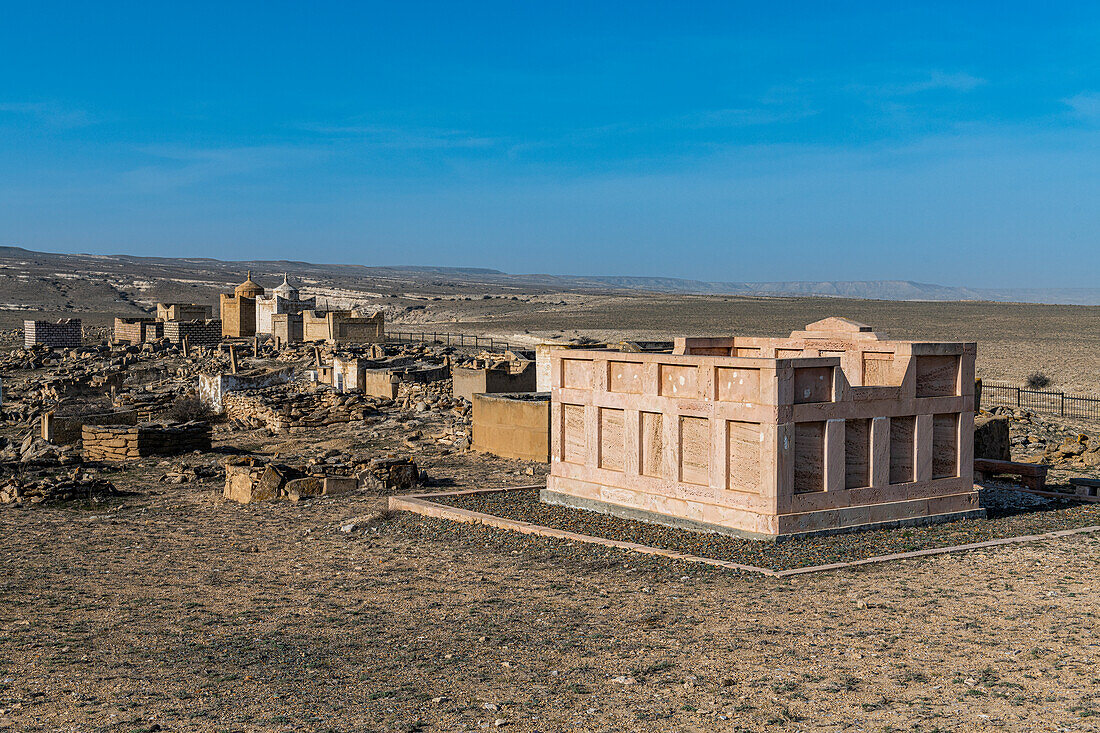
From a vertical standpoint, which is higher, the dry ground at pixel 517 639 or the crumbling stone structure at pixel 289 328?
the crumbling stone structure at pixel 289 328

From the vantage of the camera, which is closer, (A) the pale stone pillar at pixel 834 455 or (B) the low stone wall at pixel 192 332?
(A) the pale stone pillar at pixel 834 455

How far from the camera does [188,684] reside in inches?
→ 315

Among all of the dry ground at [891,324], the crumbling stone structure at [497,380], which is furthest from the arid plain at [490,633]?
the dry ground at [891,324]

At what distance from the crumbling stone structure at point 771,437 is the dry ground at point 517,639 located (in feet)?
5.67

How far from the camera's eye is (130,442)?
73.2ft

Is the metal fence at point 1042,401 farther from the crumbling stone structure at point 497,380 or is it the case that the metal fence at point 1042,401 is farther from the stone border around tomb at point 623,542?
the stone border around tomb at point 623,542

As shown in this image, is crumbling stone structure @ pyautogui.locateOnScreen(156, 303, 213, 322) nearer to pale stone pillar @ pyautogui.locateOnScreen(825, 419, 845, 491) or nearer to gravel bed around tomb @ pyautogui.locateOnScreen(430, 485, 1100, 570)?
gravel bed around tomb @ pyautogui.locateOnScreen(430, 485, 1100, 570)

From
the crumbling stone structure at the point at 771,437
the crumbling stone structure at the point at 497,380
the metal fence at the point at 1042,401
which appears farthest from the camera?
the metal fence at the point at 1042,401

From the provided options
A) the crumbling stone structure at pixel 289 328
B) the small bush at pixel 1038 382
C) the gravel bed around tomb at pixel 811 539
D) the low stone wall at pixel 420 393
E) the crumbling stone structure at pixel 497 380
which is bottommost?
the gravel bed around tomb at pixel 811 539

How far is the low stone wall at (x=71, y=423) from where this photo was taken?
82.6ft

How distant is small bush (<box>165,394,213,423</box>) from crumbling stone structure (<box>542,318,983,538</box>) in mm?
16219

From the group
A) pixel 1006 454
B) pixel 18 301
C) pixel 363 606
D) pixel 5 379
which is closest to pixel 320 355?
pixel 5 379

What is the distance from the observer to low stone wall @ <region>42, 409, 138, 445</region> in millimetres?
25188

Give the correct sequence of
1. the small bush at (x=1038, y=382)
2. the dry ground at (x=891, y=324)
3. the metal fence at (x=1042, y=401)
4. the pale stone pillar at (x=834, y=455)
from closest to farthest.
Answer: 1. the pale stone pillar at (x=834, y=455)
2. the metal fence at (x=1042, y=401)
3. the small bush at (x=1038, y=382)
4. the dry ground at (x=891, y=324)
